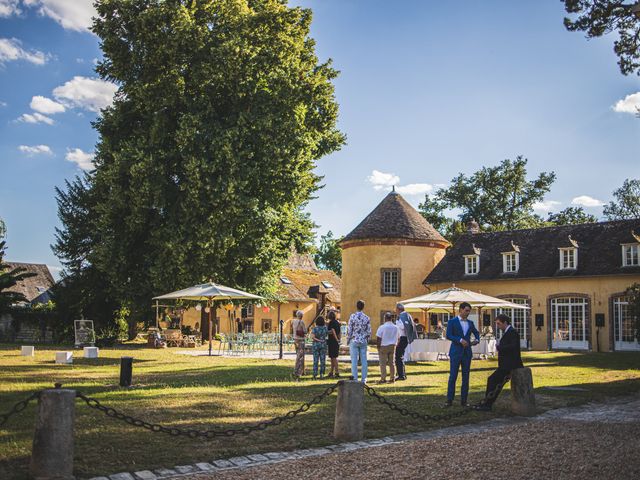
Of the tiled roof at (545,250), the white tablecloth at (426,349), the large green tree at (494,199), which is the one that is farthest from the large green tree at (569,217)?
the white tablecloth at (426,349)

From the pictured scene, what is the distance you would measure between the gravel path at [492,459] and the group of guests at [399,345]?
6.82 ft

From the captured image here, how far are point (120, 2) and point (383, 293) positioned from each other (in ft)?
69.9

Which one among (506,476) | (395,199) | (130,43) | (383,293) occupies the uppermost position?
(130,43)

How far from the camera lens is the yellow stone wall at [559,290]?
1230 inches

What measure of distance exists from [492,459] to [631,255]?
27.2m

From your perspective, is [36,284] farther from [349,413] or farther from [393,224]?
[349,413]

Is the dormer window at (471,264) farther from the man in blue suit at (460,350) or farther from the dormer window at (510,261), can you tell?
the man in blue suit at (460,350)

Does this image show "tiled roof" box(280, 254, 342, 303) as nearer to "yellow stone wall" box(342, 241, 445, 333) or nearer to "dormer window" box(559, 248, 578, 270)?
"yellow stone wall" box(342, 241, 445, 333)

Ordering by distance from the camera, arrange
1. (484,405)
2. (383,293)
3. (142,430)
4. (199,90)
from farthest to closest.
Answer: (383,293)
(199,90)
(484,405)
(142,430)

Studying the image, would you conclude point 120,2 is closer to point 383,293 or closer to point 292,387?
point 292,387

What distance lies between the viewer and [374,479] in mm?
6559

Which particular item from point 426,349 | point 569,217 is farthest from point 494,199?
point 426,349

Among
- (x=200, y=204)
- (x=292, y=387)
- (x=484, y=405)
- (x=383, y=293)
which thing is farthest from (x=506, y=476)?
(x=383, y=293)

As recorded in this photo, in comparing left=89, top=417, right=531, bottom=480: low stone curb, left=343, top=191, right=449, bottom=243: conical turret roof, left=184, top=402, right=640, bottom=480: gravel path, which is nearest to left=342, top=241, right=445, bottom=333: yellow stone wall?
left=343, top=191, right=449, bottom=243: conical turret roof
